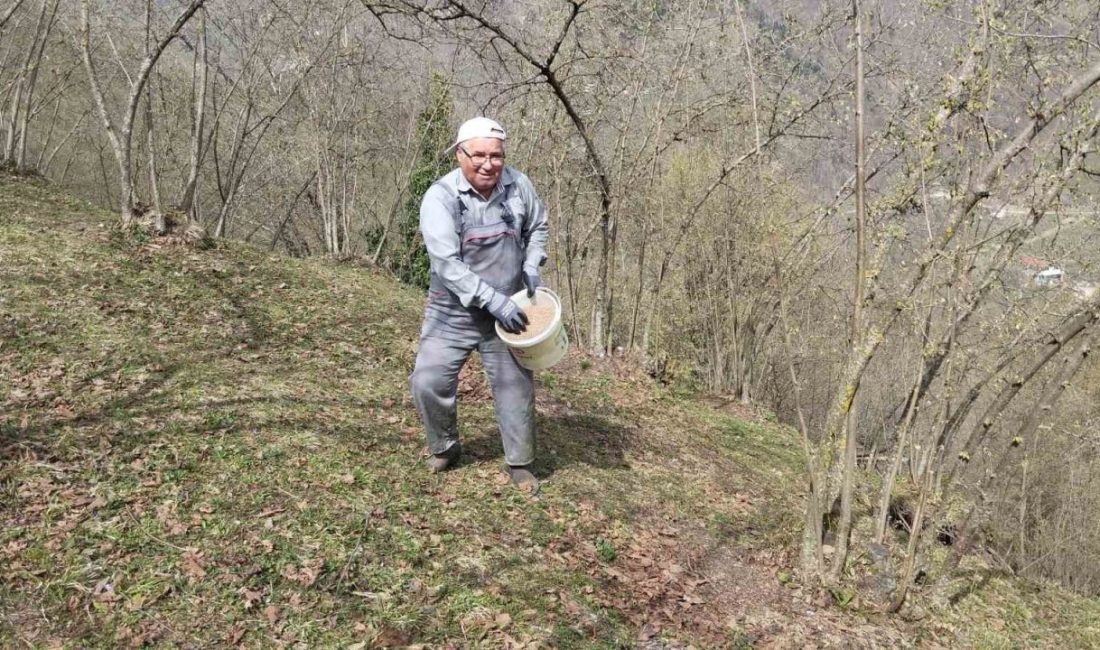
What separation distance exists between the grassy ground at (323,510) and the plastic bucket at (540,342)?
0.91 meters

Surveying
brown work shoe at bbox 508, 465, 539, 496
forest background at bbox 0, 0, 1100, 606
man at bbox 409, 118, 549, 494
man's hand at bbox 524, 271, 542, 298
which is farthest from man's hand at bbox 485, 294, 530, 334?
forest background at bbox 0, 0, 1100, 606

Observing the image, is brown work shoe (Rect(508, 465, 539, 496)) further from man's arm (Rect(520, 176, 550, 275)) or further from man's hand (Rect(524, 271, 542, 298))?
man's arm (Rect(520, 176, 550, 275))

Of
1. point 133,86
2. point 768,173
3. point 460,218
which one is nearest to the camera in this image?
point 460,218

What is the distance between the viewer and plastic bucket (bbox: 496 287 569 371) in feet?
12.2

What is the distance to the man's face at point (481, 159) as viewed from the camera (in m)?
3.62

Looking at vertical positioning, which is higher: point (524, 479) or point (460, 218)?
point (460, 218)

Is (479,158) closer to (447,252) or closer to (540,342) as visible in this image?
(447,252)

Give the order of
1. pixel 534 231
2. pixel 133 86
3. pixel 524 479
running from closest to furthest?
1. pixel 534 231
2. pixel 524 479
3. pixel 133 86

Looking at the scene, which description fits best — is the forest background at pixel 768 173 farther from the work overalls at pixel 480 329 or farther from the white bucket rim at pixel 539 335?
the work overalls at pixel 480 329

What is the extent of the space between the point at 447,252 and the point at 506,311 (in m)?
0.42

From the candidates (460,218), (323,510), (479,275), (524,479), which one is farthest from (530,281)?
(323,510)

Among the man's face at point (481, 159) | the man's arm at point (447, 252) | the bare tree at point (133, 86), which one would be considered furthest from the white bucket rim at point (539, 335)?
the bare tree at point (133, 86)

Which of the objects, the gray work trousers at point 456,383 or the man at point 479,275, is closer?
the man at point 479,275

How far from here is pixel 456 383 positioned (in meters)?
4.05
